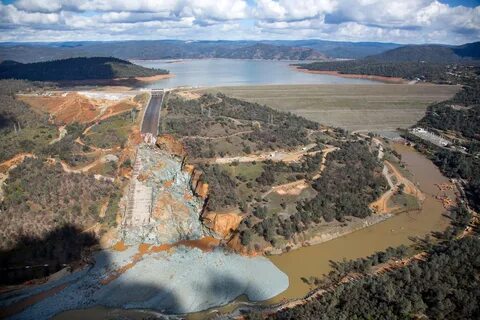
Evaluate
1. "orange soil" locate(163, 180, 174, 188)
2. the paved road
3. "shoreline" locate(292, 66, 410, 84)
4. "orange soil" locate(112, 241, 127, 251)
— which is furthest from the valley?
"shoreline" locate(292, 66, 410, 84)

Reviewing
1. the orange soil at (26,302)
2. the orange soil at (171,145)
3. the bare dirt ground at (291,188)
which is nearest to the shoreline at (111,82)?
the orange soil at (171,145)

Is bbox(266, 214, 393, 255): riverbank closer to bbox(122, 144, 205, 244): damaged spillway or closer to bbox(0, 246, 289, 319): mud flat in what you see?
bbox(0, 246, 289, 319): mud flat

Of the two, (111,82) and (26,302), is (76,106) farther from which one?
A: (111,82)

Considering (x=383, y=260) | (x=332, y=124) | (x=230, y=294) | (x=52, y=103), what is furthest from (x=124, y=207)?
(x=332, y=124)

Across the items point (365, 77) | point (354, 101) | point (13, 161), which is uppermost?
point (365, 77)

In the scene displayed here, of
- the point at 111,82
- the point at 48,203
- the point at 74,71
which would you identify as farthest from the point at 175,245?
the point at 74,71

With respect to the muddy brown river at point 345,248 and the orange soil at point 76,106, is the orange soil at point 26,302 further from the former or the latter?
the orange soil at point 76,106
